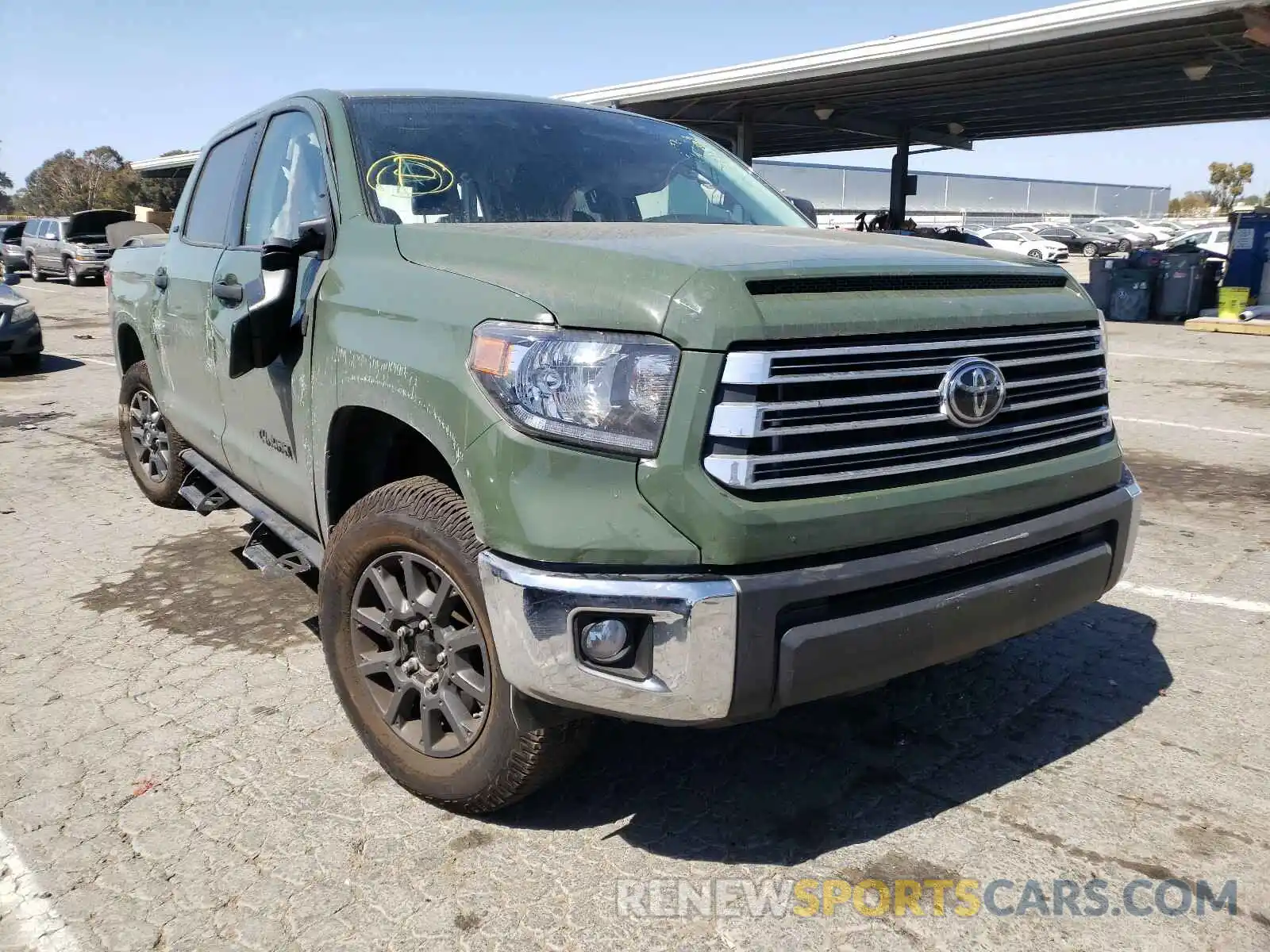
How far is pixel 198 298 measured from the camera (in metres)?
4.08

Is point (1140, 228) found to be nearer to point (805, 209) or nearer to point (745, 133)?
point (745, 133)

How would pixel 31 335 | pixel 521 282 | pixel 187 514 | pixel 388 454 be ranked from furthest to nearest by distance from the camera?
1. pixel 31 335
2. pixel 187 514
3. pixel 388 454
4. pixel 521 282

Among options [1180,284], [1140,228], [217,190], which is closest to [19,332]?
[217,190]

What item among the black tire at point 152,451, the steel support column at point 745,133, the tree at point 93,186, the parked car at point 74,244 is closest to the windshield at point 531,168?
the black tire at point 152,451

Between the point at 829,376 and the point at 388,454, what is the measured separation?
138 cm

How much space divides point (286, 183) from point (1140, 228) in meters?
44.5

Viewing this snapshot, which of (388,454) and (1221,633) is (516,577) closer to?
(388,454)

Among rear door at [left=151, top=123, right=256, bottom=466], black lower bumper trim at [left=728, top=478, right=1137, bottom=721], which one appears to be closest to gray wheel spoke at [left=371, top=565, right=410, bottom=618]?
black lower bumper trim at [left=728, top=478, right=1137, bottom=721]

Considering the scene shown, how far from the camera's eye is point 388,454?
2914 mm

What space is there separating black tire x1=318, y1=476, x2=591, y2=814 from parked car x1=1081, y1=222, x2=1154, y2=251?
38833 millimetres

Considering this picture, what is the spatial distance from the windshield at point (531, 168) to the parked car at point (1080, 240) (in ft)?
123

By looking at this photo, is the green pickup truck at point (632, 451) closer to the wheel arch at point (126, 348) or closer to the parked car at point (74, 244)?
the wheel arch at point (126, 348)

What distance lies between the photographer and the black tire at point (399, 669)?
2.36m

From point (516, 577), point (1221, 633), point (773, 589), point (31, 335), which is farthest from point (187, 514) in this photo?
point (31, 335)
